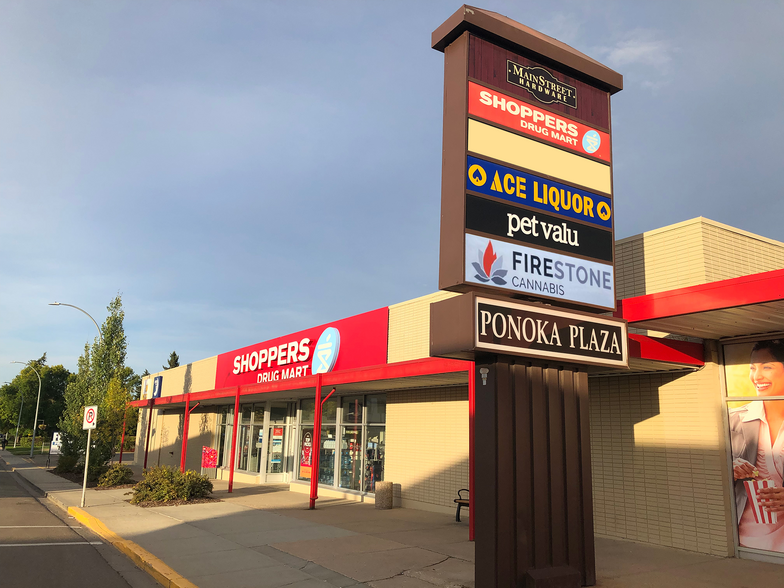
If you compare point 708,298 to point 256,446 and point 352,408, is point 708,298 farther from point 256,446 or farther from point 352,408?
point 256,446

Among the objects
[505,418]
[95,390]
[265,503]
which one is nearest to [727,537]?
[505,418]

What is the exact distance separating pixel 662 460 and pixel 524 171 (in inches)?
240

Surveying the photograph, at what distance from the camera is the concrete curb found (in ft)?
26.0

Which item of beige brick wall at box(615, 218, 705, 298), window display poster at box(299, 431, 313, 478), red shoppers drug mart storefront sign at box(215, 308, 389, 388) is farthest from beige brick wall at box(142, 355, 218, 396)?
beige brick wall at box(615, 218, 705, 298)

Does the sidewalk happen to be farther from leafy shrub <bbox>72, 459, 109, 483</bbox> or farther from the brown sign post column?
leafy shrub <bbox>72, 459, 109, 483</bbox>

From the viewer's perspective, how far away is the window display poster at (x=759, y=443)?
9.16 meters

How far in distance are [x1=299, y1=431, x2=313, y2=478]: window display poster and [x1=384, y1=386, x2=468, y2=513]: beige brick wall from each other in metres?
4.58

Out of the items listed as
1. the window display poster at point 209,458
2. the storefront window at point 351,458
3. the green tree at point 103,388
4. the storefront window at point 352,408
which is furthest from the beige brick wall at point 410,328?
the green tree at point 103,388

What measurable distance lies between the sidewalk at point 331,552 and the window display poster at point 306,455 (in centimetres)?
552

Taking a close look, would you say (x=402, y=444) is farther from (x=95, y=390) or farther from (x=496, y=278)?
(x=95, y=390)

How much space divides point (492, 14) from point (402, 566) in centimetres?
822

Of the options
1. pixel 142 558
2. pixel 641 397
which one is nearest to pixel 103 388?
pixel 142 558

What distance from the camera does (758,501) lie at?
9.30 meters

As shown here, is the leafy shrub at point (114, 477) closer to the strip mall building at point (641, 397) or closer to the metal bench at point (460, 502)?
the strip mall building at point (641, 397)
